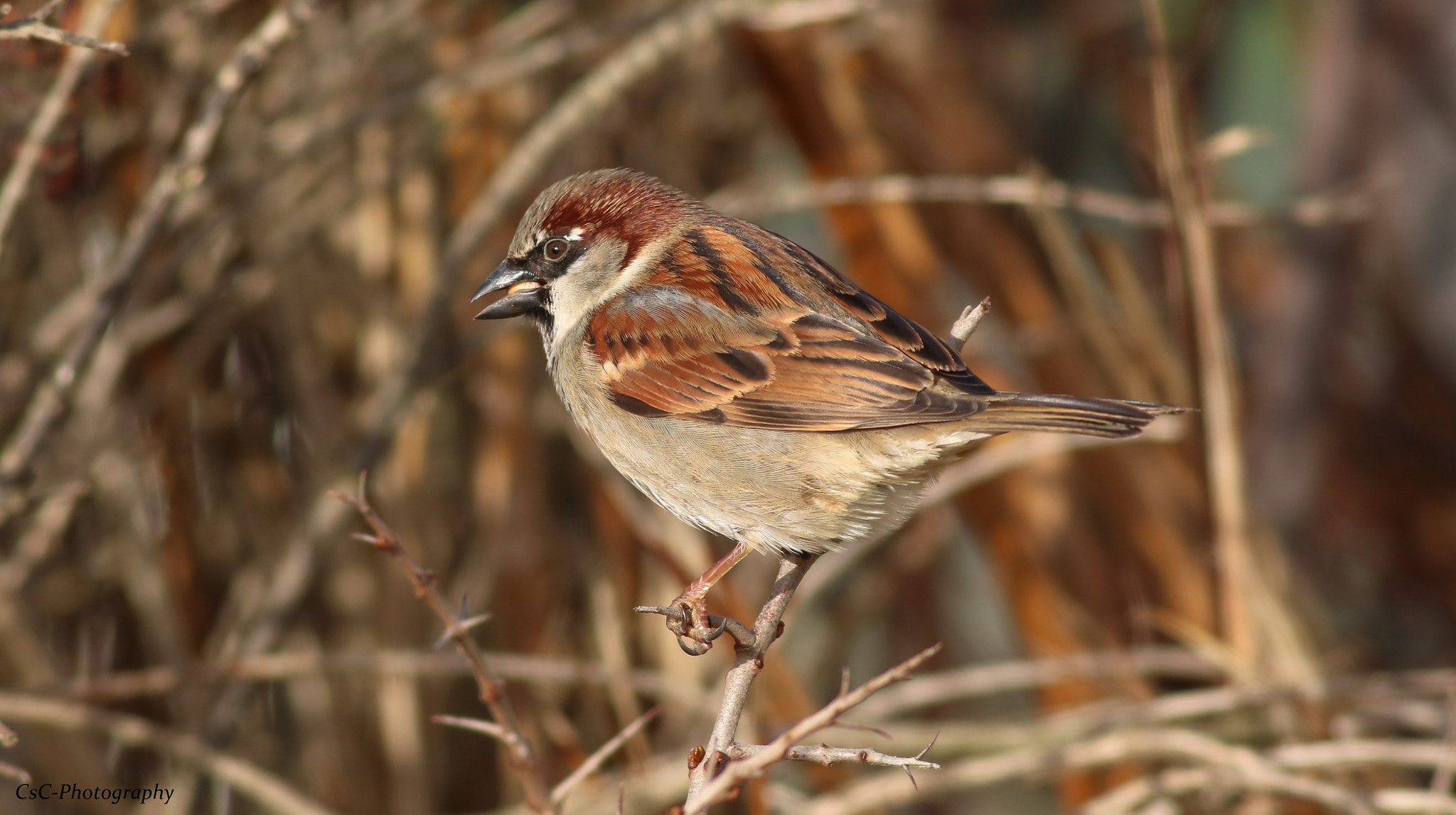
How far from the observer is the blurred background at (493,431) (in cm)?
335

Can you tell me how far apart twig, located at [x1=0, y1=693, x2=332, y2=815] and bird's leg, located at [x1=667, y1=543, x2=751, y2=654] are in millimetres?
1083

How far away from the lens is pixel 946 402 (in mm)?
2482

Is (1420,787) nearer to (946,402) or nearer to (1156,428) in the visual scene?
(1156,428)

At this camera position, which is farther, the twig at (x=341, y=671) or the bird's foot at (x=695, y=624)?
the twig at (x=341, y=671)

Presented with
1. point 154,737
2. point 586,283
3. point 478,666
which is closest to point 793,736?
point 478,666

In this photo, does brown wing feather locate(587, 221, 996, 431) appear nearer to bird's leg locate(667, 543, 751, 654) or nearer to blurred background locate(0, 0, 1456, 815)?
bird's leg locate(667, 543, 751, 654)

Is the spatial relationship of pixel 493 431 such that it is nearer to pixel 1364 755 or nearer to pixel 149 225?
pixel 149 225

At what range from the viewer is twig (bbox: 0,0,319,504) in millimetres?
2752

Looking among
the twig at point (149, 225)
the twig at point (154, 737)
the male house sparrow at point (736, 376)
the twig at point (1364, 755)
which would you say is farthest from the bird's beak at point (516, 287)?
the twig at point (1364, 755)

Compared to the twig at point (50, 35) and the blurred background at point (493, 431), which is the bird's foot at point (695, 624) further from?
the twig at point (50, 35)

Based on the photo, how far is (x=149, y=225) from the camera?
2820 millimetres

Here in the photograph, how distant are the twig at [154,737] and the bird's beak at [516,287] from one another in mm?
1197

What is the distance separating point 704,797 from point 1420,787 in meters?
4.12

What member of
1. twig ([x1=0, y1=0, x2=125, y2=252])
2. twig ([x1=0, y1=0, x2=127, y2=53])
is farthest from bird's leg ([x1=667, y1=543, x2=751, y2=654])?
twig ([x1=0, y1=0, x2=125, y2=252])
